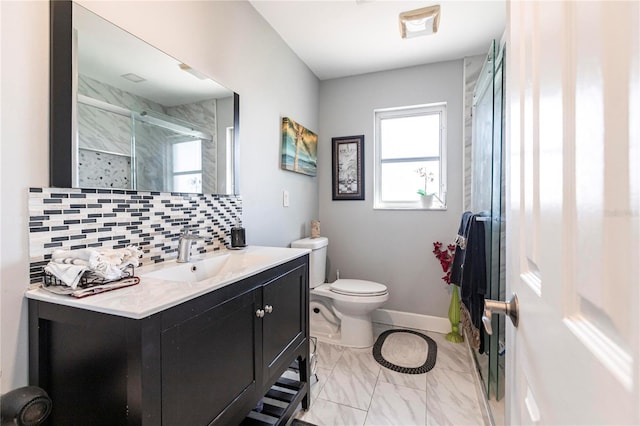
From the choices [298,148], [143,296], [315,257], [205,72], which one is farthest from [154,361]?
[298,148]

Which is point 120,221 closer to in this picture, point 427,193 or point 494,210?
point 494,210

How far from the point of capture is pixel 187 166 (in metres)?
1.37

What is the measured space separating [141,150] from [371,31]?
68.9 inches

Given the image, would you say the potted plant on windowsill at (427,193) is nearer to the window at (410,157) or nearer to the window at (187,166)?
the window at (410,157)

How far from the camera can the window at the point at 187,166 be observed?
132 centimetres

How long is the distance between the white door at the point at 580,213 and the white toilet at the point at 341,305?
1.61 meters

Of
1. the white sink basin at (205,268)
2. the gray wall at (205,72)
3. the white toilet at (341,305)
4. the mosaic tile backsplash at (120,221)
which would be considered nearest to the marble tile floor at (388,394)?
the white toilet at (341,305)

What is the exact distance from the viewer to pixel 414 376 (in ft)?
6.09

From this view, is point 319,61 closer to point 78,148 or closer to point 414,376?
point 78,148

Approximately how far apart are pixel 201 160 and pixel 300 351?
1.10m

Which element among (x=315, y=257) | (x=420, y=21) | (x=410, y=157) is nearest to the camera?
(x=420, y=21)

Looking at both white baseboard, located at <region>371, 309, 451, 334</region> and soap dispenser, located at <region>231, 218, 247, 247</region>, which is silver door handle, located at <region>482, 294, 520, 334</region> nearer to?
soap dispenser, located at <region>231, 218, 247, 247</region>

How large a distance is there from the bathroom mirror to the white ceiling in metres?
0.86

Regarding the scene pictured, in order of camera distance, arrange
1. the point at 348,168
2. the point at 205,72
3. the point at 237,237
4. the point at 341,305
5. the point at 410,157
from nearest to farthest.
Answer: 1. the point at 205,72
2. the point at 237,237
3. the point at 341,305
4. the point at 410,157
5. the point at 348,168
